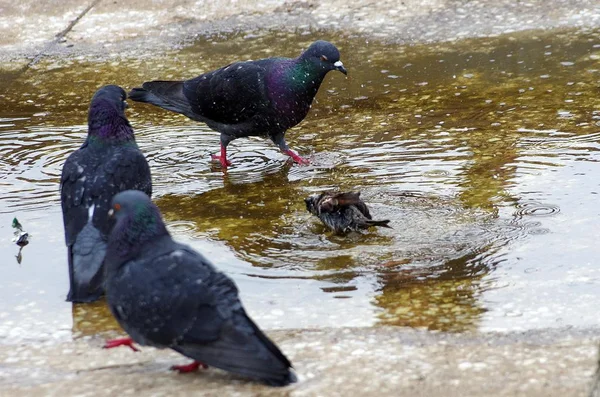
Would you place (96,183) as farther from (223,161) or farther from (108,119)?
(223,161)

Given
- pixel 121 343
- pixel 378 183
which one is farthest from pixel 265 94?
pixel 121 343

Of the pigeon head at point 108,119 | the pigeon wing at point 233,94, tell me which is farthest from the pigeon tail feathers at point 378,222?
the pigeon wing at point 233,94

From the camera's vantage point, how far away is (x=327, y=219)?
553 cm

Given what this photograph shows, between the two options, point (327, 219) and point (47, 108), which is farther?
point (47, 108)

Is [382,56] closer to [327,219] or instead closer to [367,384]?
[327,219]

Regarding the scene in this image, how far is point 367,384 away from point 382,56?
5592 mm

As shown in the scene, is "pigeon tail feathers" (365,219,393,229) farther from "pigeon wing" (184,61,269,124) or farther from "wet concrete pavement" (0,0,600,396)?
"pigeon wing" (184,61,269,124)

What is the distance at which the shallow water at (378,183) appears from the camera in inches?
189

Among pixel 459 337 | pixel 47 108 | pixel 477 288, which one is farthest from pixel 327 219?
pixel 47 108

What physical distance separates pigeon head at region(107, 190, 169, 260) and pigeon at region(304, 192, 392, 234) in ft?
5.04

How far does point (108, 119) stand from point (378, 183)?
1817 mm

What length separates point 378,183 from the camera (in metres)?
6.34

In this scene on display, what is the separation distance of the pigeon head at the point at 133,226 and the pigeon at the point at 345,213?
154 cm

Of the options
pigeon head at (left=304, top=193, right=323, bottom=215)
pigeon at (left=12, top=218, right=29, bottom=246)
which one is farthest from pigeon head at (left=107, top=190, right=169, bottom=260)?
pigeon at (left=12, top=218, right=29, bottom=246)
